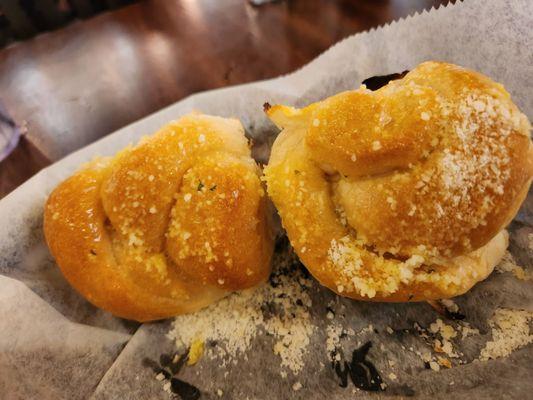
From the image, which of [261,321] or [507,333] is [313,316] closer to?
[261,321]

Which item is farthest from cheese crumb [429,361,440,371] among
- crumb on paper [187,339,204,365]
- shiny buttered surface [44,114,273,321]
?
crumb on paper [187,339,204,365]

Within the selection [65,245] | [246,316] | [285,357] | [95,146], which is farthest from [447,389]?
[95,146]

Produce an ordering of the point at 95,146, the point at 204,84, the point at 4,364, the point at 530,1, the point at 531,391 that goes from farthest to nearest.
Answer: the point at 204,84 < the point at 95,146 < the point at 530,1 < the point at 4,364 < the point at 531,391

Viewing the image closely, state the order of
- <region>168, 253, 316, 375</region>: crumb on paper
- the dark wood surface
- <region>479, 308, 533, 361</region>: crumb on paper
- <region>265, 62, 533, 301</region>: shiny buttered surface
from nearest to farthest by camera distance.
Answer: <region>265, 62, 533, 301</region>: shiny buttered surface, <region>479, 308, 533, 361</region>: crumb on paper, <region>168, 253, 316, 375</region>: crumb on paper, the dark wood surface

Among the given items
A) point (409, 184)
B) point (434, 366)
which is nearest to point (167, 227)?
point (409, 184)

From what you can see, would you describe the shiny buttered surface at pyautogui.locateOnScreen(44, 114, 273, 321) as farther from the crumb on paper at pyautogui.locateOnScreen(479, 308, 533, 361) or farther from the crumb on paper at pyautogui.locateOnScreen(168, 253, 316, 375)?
the crumb on paper at pyautogui.locateOnScreen(479, 308, 533, 361)

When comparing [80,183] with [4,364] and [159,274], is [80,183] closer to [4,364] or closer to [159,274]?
[159,274]
